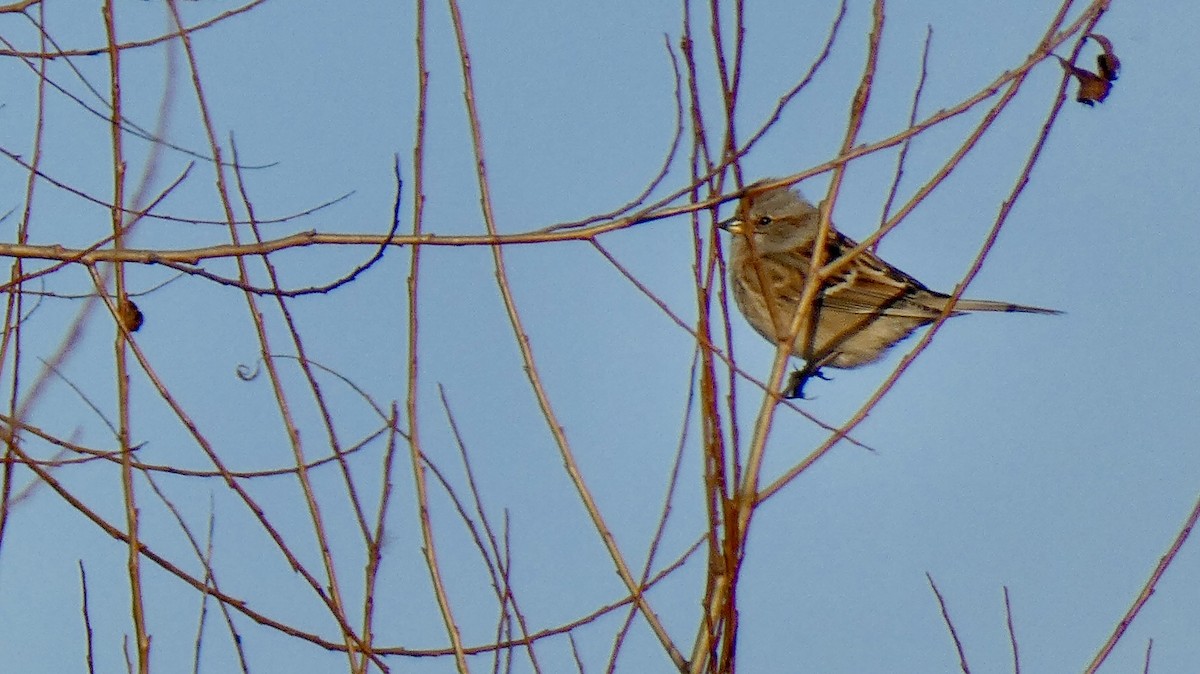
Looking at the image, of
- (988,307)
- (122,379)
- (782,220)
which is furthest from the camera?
(782,220)

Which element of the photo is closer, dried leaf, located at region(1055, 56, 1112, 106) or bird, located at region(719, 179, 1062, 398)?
dried leaf, located at region(1055, 56, 1112, 106)

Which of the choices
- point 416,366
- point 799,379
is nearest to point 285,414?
point 416,366

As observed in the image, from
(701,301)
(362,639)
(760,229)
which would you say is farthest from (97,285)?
(760,229)

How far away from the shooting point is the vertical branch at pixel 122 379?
8.66 feet

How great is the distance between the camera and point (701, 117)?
2.88m

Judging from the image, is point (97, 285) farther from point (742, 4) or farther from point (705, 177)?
point (742, 4)

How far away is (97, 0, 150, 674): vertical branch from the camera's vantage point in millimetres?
2641

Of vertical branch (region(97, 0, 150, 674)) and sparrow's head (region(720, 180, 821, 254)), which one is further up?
sparrow's head (region(720, 180, 821, 254))

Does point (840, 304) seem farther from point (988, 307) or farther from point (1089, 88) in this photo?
point (1089, 88)

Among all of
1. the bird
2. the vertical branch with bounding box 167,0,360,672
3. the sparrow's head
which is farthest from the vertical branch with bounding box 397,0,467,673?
the sparrow's head

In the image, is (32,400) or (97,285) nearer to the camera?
(97,285)

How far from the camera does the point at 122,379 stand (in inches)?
111

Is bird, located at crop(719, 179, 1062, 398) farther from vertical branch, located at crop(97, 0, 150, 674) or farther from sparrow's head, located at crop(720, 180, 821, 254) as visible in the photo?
vertical branch, located at crop(97, 0, 150, 674)

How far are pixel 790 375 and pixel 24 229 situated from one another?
378 centimetres
